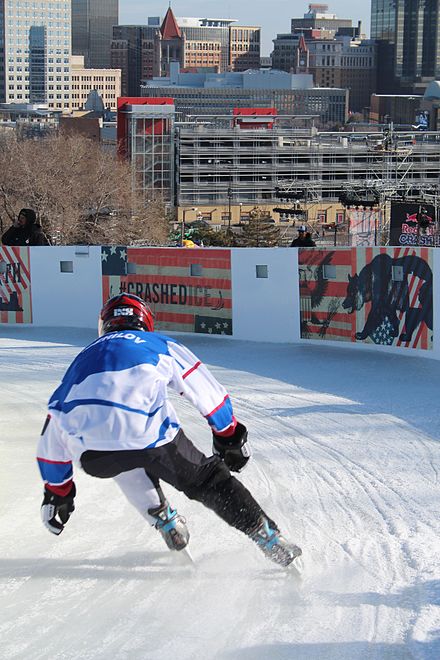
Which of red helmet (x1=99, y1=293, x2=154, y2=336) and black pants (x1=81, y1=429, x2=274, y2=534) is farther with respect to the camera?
red helmet (x1=99, y1=293, x2=154, y2=336)

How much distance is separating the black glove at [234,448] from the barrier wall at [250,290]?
15.1ft

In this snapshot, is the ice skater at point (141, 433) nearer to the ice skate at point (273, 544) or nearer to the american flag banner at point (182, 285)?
the ice skate at point (273, 544)

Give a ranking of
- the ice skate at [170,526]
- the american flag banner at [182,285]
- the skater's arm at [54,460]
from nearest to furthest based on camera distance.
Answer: the skater's arm at [54,460], the ice skate at [170,526], the american flag banner at [182,285]

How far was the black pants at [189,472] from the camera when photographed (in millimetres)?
3521

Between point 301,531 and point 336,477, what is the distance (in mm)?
846

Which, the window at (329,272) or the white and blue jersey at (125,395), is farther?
the window at (329,272)

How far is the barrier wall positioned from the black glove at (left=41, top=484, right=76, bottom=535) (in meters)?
4.79

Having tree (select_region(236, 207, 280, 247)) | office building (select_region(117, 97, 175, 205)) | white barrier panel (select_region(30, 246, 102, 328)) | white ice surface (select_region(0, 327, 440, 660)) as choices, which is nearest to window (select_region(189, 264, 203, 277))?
white barrier panel (select_region(30, 246, 102, 328))

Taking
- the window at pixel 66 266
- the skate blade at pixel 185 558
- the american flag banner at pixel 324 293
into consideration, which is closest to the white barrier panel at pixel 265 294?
the american flag banner at pixel 324 293

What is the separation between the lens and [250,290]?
9.53 metres

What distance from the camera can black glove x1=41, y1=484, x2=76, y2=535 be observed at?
12.4ft

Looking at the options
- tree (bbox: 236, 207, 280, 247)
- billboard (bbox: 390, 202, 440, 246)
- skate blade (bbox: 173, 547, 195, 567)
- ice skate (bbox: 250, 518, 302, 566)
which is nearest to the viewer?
ice skate (bbox: 250, 518, 302, 566)

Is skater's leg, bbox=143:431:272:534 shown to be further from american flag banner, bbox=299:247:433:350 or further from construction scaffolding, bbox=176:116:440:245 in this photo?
construction scaffolding, bbox=176:116:440:245

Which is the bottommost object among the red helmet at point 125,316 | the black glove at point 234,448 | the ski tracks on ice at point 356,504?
the ski tracks on ice at point 356,504
